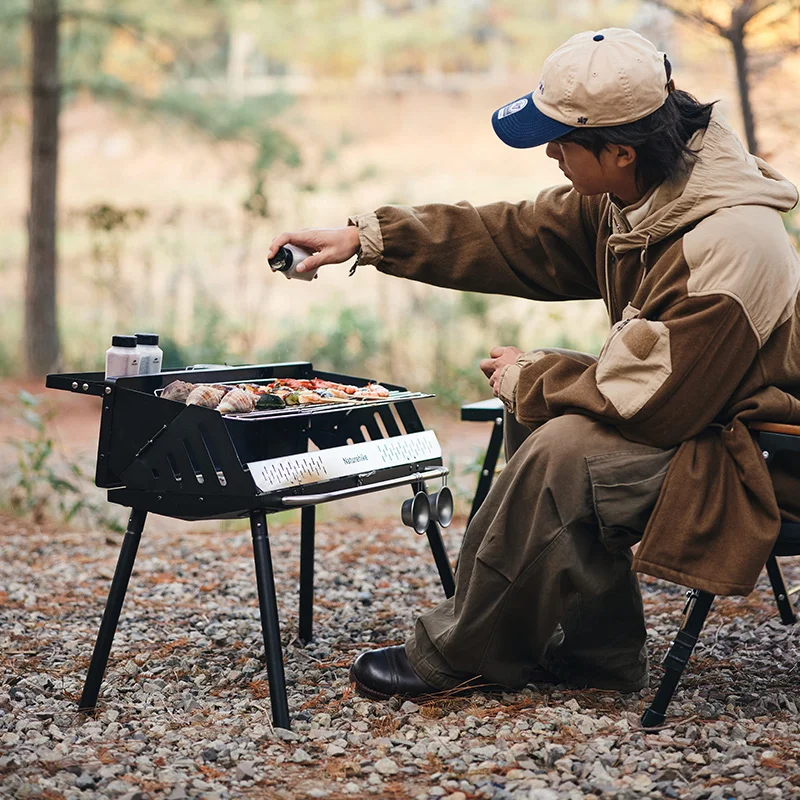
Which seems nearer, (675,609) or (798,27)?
(675,609)

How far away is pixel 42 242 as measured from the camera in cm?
861

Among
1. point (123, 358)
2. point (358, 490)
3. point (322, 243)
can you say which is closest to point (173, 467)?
point (123, 358)

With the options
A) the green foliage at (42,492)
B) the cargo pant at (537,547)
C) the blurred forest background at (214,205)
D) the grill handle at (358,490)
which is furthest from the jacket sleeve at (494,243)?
the blurred forest background at (214,205)

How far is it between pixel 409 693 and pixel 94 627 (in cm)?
123

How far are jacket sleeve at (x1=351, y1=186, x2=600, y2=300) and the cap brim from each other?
16.1 inches

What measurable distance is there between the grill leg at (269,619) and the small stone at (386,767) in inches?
11.2

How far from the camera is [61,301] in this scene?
9539 millimetres

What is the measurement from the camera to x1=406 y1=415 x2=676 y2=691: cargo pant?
2516 mm

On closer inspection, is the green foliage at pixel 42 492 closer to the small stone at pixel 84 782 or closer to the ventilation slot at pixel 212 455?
the ventilation slot at pixel 212 455

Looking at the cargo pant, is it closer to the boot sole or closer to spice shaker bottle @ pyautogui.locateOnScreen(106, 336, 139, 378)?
the boot sole

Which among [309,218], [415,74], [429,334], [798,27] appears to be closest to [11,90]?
[309,218]

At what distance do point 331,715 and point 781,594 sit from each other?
1512 millimetres

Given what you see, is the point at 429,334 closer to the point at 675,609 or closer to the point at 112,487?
the point at 675,609

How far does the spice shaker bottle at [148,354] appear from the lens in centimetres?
279
